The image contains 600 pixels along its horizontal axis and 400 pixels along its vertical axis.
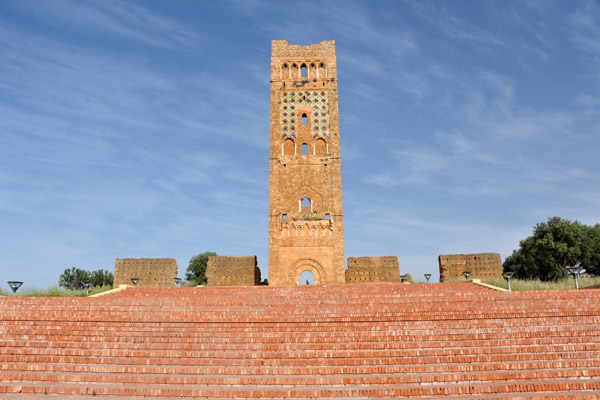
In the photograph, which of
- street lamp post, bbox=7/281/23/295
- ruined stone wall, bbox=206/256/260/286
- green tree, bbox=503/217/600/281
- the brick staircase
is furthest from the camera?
green tree, bbox=503/217/600/281

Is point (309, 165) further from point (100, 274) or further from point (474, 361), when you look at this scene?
point (100, 274)

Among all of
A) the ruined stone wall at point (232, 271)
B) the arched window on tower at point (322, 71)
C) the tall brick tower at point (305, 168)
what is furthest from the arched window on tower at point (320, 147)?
the ruined stone wall at point (232, 271)

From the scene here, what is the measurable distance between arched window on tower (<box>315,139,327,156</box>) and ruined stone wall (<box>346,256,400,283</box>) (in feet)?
17.1

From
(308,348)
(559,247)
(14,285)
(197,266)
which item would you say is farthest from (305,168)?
(197,266)

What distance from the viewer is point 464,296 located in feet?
31.7

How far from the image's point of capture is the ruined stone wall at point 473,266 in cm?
2138

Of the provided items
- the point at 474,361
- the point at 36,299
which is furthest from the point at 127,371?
the point at 474,361

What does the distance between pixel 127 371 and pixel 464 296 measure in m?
6.68

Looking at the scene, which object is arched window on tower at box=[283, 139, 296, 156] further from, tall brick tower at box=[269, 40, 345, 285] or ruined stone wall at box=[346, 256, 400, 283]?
ruined stone wall at box=[346, 256, 400, 283]

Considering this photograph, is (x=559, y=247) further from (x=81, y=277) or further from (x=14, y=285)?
(x=81, y=277)

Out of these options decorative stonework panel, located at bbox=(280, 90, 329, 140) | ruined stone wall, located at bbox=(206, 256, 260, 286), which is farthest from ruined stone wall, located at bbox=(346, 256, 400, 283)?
decorative stonework panel, located at bbox=(280, 90, 329, 140)

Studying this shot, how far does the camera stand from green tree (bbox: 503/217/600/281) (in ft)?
97.0

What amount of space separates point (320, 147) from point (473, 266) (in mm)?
9022

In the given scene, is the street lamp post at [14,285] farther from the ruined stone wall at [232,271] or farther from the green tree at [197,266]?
the green tree at [197,266]
